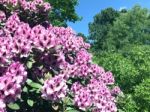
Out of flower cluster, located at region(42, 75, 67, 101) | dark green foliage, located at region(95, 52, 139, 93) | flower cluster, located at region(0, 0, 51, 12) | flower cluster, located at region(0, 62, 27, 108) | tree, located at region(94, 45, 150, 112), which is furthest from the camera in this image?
dark green foliage, located at region(95, 52, 139, 93)

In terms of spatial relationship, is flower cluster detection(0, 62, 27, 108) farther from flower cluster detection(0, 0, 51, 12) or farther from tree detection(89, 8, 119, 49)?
tree detection(89, 8, 119, 49)

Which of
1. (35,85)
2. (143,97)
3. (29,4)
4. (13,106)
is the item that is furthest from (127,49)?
(13,106)

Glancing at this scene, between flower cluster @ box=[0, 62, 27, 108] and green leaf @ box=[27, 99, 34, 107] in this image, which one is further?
green leaf @ box=[27, 99, 34, 107]

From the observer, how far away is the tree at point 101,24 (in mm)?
68569

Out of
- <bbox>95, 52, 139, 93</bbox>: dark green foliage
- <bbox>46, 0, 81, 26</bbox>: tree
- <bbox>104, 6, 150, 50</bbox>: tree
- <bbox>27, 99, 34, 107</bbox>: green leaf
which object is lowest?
<bbox>27, 99, 34, 107</bbox>: green leaf

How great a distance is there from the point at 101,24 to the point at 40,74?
67427 millimetres

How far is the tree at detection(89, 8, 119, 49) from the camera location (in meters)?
68.6

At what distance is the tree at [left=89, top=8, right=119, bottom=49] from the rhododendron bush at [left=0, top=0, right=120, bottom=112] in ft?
199

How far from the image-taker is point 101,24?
237 feet

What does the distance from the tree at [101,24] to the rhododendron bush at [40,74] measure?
6057 cm

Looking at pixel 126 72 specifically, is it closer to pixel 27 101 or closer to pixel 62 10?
pixel 62 10

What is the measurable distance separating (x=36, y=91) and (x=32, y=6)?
2211 mm

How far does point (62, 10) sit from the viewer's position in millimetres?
36906

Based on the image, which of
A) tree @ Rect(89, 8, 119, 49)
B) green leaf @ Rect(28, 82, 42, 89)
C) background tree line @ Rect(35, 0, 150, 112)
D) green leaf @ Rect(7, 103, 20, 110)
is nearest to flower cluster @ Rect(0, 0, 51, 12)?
background tree line @ Rect(35, 0, 150, 112)
